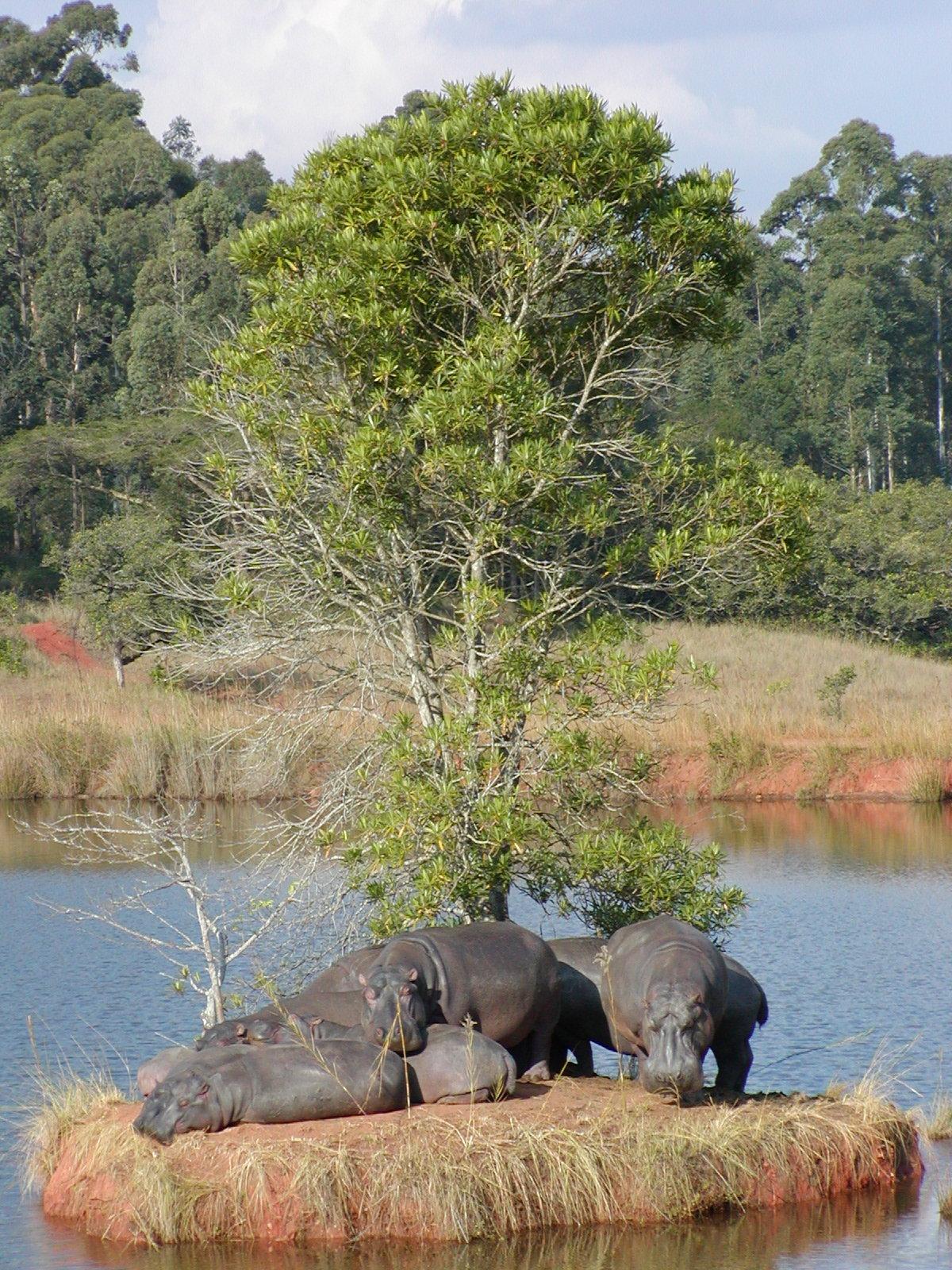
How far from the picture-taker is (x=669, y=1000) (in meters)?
8.57

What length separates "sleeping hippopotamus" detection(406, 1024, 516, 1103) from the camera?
28.6 feet

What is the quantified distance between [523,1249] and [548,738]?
3434 mm

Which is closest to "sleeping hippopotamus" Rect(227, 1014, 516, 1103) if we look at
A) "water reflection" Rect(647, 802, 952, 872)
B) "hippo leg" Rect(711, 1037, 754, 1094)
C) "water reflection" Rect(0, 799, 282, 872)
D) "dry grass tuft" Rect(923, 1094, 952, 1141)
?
"hippo leg" Rect(711, 1037, 754, 1094)

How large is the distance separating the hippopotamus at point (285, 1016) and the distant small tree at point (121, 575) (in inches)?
844

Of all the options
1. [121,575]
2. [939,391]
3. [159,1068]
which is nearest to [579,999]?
[159,1068]

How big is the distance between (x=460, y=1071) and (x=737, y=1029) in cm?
192

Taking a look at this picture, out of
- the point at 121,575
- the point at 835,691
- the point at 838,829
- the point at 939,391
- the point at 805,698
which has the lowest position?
the point at 838,829

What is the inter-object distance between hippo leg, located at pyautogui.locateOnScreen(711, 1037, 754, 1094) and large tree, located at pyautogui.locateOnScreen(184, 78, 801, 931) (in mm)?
1005

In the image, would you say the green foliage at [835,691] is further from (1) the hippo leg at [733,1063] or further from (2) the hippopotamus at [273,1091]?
(2) the hippopotamus at [273,1091]

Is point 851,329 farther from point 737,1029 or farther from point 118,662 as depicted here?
point 737,1029

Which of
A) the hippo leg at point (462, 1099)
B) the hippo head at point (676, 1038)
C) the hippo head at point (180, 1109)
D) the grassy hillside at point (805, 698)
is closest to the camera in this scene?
the hippo head at point (180, 1109)

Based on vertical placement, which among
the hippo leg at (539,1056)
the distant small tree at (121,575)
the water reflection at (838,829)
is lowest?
the water reflection at (838,829)

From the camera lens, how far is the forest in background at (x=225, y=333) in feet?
144

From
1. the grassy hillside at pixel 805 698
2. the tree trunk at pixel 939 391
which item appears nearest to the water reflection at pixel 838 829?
the grassy hillside at pixel 805 698
